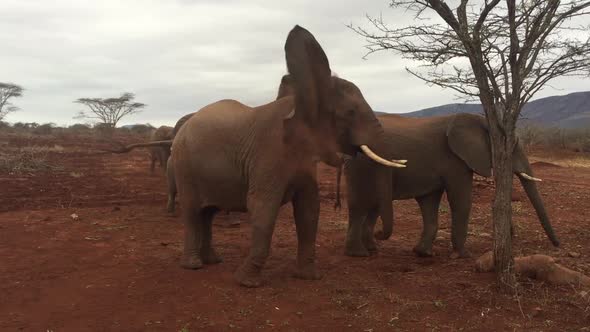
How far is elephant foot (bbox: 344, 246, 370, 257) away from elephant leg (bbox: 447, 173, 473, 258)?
1.20 m

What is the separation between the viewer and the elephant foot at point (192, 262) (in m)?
6.56

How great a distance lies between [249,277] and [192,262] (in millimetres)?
1057

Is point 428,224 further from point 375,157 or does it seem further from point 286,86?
point 286,86

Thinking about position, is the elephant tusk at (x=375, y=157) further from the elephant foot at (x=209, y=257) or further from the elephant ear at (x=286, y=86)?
the elephant foot at (x=209, y=257)

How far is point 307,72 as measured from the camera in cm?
539

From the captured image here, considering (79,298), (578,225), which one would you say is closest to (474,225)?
(578,225)

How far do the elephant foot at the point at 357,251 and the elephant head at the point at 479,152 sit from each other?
1880mm

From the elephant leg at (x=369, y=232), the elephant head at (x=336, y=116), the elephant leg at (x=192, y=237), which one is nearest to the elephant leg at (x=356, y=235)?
the elephant leg at (x=369, y=232)

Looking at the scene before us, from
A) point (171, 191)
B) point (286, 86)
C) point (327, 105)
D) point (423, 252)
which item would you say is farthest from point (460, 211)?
point (171, 191)

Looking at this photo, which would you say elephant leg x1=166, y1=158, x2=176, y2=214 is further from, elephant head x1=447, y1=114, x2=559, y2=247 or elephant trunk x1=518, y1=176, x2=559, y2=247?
elephant trunk x1=518, y1=176, x2=559, y2=247

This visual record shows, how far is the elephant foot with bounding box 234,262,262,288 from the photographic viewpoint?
19.1ft

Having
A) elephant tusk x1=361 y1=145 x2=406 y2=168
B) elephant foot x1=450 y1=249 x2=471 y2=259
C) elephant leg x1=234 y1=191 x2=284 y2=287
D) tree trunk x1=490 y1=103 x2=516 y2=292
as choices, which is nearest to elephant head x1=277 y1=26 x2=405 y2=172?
elephant tusk x1=361 y1=145 x2=406 y2=168

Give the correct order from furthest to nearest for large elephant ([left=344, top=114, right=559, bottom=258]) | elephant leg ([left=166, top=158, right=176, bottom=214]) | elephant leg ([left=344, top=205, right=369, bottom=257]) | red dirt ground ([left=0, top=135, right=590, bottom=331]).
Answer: elephant leg ([left=166, top=158, right=176, bottom=214]) < elephant leg ([left=344, top=205, right=369, bottom=257]) < large elephant ([left=344, top=114, right=559, bottom=258]) < red dirt ground ([left=0, top=135, right=590, bottom=331])

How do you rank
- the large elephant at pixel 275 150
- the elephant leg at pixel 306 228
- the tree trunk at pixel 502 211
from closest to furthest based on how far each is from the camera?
the tree trunk at pixel 502 211, the large elephant at pixel 275 150, the elephant leg at pixel 306 228
